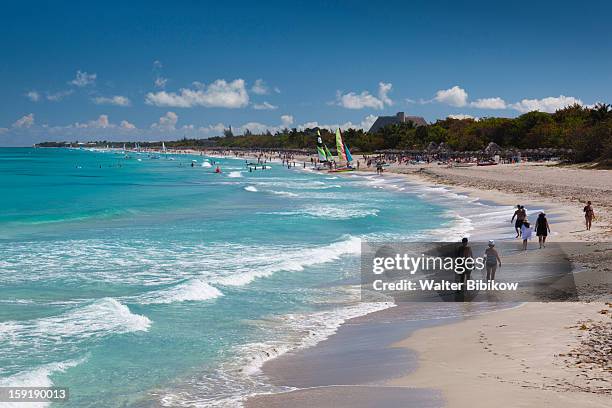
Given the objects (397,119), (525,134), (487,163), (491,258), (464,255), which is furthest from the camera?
(397,119)

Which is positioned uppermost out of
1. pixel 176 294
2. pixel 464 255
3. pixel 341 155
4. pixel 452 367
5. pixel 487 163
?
pixel 341 155

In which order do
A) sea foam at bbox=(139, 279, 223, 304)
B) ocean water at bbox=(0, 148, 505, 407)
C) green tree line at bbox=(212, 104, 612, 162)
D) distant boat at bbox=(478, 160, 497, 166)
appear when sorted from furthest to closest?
distant boat at bbox=(478, 160, 497, 166) < green tree line at bbox=(212, 104, 612, 162) < sea foam at bbox=(139, 279, 223, 304) < ocean water at bbox=(0, 148, 505, 407)

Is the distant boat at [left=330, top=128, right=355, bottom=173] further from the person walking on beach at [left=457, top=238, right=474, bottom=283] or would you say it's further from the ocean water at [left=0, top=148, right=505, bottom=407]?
the person walking on beach at [left=457, top=238, right=474, bottom=283]

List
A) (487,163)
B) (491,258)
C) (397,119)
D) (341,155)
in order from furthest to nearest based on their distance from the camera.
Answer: (397,119) → (341,155) → (487,163) → (491,258)

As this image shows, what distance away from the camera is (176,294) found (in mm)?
14984

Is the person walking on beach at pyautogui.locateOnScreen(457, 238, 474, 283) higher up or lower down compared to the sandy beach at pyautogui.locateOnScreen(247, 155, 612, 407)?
higher up

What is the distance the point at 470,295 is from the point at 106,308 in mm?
8489

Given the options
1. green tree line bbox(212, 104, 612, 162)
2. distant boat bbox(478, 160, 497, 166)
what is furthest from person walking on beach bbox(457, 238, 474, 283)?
distant boat bbox(478, 160, 497, 166)

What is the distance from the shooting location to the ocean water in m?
9.56

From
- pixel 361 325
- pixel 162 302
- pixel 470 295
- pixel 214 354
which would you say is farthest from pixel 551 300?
pixel 162 302

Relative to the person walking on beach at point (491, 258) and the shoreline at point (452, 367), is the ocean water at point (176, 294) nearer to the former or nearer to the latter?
the shoreline at point (452, 367)

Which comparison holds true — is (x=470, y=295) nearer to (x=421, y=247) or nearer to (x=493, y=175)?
(x=421, y=247)

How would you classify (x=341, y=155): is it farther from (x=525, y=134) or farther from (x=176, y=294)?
(x=176, y=294)

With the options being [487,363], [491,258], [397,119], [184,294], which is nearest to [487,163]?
[491,258]
